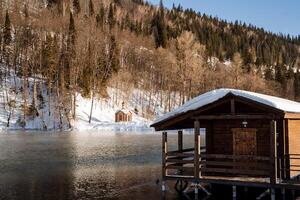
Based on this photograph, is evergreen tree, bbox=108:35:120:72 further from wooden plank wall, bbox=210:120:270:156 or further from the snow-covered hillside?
wooden plank wall, bbox=210:120:270:156

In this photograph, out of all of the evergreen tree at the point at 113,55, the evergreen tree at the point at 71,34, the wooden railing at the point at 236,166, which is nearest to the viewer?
the wooden railing at the point at 236,166

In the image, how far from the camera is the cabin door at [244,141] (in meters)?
22.2

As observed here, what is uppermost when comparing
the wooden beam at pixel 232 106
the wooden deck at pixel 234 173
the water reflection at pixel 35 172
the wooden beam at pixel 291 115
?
the wooden beam at pixel 232 106

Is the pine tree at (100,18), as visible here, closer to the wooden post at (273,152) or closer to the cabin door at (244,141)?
the cabin door at (244,141)

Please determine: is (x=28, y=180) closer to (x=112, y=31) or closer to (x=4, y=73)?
(x=4, y=73)

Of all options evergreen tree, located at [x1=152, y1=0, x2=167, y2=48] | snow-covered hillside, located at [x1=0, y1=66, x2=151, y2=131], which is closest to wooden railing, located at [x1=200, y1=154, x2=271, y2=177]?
snow-covered hillside, located at [x1=0, y1=66, x2=151, y2=131]

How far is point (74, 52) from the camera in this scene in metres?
95.4

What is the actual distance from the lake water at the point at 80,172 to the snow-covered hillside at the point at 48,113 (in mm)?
35325

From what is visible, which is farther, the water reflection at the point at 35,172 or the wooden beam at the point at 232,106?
the water reflection at the point at 35,172

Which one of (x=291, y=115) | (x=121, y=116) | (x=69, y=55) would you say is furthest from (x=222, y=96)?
(x=69, y=55)

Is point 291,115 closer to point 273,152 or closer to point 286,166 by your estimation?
point 273,152

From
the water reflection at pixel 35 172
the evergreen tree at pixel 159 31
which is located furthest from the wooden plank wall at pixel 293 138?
the evergreen tree at pixel 159 31

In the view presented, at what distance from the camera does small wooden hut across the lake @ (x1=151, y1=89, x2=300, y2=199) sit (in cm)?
2020

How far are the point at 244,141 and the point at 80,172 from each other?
12664mm
